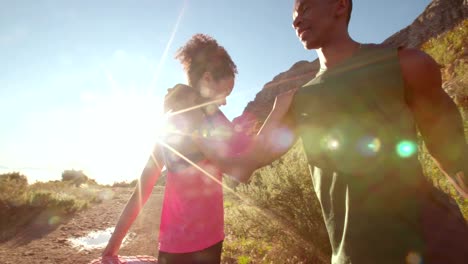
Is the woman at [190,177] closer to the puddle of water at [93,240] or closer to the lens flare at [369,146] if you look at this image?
the lens flare at [369,146]

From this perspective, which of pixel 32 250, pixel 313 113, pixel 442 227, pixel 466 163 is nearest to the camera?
pixel 442 227

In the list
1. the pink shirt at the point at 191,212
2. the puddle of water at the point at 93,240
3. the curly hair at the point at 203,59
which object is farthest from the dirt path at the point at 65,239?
the curly hair at the point at 203,59

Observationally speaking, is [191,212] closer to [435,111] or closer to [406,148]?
[406,148]

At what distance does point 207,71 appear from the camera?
2.18 metres

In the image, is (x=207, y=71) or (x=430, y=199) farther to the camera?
(x=207, y=71)

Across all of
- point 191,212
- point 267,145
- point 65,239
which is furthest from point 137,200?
point 65,239

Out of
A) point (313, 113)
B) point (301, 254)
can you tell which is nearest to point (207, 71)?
point (313, 113)

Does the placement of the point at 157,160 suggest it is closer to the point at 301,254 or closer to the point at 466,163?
the point at 466,163

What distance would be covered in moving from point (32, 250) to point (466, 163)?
29.5 ft

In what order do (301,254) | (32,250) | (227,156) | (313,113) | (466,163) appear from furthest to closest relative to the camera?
1. (32,250)
2. (301,254)
3. (227,156)
4. (313,113)
5. (466,163)

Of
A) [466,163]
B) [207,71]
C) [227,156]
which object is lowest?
[466,163]

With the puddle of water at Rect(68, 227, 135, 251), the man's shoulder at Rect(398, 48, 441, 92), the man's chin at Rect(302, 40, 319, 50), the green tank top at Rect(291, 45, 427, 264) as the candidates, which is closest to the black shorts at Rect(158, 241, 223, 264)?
the green tank top at Rect(291, 45, 427, 264)

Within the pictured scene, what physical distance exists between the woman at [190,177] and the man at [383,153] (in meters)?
0.75

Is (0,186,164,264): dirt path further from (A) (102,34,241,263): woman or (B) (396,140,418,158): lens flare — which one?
(B) (396,140,418,158): lens flare
